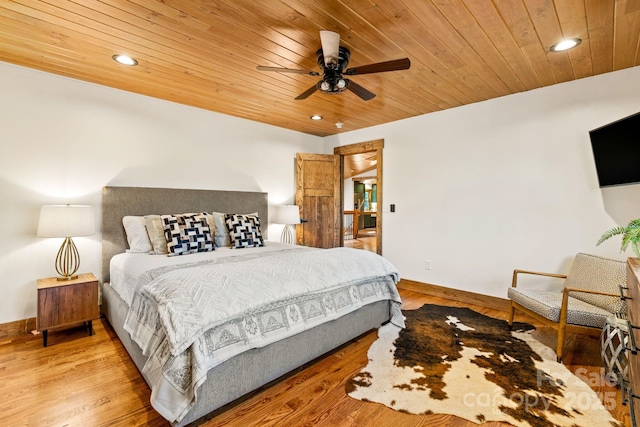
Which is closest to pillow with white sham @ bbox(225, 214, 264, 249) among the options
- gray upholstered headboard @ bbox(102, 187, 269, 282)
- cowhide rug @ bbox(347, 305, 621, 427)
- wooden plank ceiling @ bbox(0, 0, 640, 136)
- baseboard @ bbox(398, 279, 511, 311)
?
gray upholstered headboard @ bbox(102, 187, 269, 282)

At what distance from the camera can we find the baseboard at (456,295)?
3.53 meters

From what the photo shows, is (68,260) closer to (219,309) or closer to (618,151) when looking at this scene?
(219,309)

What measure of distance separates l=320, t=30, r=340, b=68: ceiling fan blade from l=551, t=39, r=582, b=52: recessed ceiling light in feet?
5.81

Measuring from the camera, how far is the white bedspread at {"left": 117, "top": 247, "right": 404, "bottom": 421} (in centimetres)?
150

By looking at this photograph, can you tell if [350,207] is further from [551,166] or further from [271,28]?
[271,28]

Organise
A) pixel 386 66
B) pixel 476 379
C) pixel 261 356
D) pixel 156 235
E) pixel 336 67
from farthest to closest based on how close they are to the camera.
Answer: pixel 156 235 → pixel 336 67 → pixel 386 66 → pixel 476 379 → pixel 261 356

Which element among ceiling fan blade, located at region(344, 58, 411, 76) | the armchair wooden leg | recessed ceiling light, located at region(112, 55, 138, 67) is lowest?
the armchair wooden leg

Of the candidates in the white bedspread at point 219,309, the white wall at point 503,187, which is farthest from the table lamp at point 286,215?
the white bedspread at point 219,309

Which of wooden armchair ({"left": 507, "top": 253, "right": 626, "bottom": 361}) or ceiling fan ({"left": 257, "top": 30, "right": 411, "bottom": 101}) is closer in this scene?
ceiling fan ({"left": 257, "top": 30, "right": 411, "bottom": 101})

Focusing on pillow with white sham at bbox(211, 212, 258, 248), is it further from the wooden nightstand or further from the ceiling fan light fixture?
the ceiling fan light fixture

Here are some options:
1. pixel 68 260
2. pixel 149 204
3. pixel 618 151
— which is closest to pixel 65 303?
pixel 68 260

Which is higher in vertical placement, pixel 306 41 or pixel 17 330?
pixel 306 41

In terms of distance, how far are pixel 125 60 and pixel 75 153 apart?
117 centimetres

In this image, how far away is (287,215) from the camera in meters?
4.39
